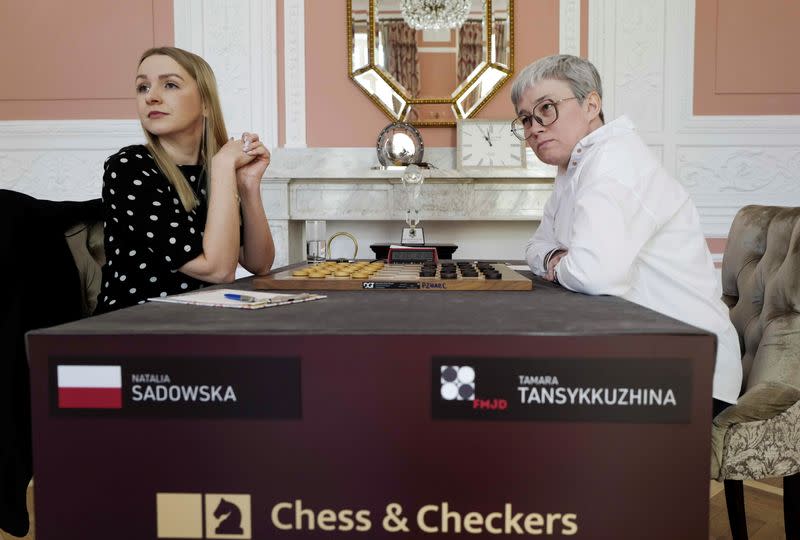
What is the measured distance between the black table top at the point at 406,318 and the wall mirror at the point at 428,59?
269 cm

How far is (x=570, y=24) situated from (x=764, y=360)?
2.68 metres

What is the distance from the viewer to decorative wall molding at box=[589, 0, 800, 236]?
3.51m

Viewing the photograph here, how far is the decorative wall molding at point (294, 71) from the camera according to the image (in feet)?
11.8

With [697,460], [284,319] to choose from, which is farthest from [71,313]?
[697,460]

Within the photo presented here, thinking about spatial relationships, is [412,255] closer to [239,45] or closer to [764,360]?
[764,360]

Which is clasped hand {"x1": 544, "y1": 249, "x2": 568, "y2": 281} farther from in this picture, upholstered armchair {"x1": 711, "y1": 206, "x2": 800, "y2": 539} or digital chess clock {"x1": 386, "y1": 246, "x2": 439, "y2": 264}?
upholstered armchair {"x1": 711, "y1": 206, "x2": 800, "y2": 539}

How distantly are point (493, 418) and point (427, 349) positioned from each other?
12 centimetres

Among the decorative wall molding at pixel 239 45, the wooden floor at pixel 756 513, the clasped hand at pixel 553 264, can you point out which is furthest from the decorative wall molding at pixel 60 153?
the clasped hand at pixel 553 264

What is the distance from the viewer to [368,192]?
11.9 ft

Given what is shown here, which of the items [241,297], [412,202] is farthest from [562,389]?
[412,202]

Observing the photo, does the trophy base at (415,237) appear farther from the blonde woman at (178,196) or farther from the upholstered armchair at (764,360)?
the upholstered armchair at (764,360)

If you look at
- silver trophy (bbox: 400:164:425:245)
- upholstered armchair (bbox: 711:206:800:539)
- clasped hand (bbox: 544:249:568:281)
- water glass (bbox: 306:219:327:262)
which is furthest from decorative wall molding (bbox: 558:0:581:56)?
Answer: clasped hand (bbox: 544:249:568:281)

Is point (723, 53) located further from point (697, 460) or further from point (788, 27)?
point (697, 460)

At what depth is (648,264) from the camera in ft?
4.33
